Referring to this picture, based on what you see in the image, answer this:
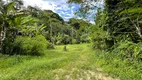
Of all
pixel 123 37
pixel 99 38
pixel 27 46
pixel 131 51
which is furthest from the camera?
pixel 99 38

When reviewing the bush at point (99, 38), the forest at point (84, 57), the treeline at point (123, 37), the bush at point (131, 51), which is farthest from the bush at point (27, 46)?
the bush at point (131, 51)

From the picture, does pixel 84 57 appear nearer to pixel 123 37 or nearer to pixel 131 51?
pixel 123 37

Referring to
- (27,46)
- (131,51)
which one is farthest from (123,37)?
(27,46)

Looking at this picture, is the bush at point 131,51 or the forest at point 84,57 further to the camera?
the bush at point 131,51

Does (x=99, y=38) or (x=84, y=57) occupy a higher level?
(x=99, y=38)

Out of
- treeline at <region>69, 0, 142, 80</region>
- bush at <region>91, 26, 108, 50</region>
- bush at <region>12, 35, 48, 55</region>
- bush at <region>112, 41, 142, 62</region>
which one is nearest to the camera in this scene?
treeline at <region>69, 0, 142, 80</region>

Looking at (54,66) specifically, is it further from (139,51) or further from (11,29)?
(11,29)

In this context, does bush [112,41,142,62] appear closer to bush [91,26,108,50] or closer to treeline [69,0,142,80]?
treeline [69,0,142,80]

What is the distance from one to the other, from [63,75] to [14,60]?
13.0ft

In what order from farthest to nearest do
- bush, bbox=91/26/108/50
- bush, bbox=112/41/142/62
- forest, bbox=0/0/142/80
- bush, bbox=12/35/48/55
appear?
1. bush, bbox=91/26/108/50
2. bush, bbox=12/35/48/55
3. bush, bbox=112/41/142/62
4. forest, bbox=0/0/142/80

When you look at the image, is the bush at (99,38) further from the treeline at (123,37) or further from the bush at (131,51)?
the bush at (131,51)

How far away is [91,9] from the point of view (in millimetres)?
6031

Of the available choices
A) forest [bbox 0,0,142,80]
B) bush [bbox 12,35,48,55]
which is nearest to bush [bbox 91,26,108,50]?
forest [bbox 0,0,142,80]

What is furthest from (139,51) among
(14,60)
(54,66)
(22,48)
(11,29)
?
(11,29)
